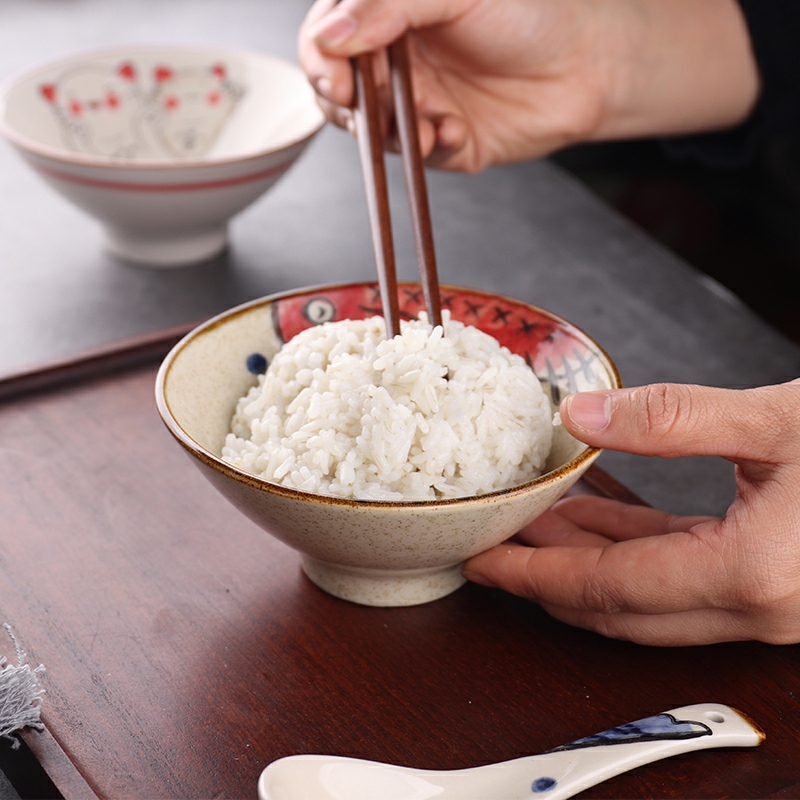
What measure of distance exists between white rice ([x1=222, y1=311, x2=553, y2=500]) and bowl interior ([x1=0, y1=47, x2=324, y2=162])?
1.03 m

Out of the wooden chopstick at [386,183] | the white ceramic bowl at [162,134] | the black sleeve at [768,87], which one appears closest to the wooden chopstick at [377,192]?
the wooden chopstick at [386,183]

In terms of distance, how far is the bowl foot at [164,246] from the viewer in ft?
5.98

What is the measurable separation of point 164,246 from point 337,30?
0.58 meters

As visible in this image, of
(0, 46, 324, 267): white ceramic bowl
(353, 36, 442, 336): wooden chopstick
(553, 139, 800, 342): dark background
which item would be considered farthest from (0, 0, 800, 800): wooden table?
(553, 139, 800, 342): dark background

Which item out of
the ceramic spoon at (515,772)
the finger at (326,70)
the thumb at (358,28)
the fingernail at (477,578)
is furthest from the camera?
the finger at (326,70)

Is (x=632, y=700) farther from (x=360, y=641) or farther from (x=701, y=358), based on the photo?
(x=701, y=358)

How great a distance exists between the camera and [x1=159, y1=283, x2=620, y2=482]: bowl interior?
1.08m

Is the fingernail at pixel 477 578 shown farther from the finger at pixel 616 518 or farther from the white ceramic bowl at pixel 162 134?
the white ceramic bowl at pixel 162 134

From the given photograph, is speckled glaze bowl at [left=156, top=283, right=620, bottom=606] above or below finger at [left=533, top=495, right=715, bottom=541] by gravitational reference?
above

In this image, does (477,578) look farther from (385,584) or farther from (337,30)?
(337,30)

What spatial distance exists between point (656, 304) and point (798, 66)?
677mm

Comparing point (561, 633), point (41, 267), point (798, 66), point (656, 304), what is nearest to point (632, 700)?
point (561, 633)

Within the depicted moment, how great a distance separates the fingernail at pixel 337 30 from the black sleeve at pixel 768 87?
38.3 inches

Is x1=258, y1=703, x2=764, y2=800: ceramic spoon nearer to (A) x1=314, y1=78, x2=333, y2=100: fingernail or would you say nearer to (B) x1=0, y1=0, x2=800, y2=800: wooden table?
(B) x1=0, y1=0, x2=800, y2=800: wooden table
